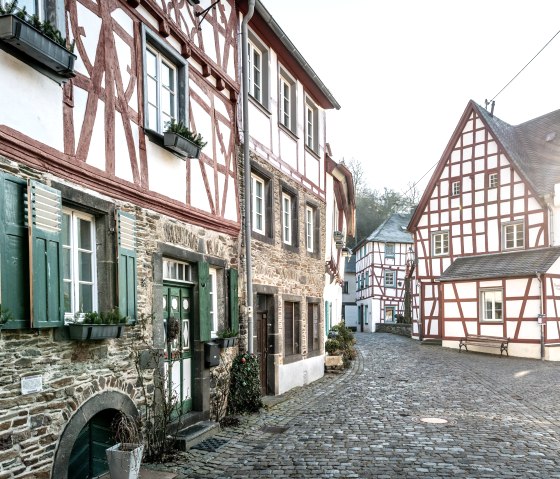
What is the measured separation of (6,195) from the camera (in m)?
4.61

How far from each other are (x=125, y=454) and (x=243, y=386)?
393 cm

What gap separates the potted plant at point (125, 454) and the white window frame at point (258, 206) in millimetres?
5393

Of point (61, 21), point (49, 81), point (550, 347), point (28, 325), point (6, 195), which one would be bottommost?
point (550, 347)

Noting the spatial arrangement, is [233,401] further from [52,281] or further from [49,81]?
[49,81]

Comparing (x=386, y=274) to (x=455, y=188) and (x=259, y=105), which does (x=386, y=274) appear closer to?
(x=455, y=188)

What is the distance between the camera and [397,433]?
8.11m

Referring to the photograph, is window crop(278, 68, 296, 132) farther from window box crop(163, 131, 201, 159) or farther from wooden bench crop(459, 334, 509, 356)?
wooden bench crop(459, 334, 509, 356)

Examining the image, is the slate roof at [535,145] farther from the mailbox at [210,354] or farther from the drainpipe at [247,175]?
the mailbox at [210,354]

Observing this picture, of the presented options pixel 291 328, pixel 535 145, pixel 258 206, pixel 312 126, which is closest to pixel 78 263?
pixel 258 206

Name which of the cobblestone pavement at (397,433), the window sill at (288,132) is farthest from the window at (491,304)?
the window sill at (288,132)

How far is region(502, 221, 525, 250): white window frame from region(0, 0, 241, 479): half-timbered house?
52.9ft

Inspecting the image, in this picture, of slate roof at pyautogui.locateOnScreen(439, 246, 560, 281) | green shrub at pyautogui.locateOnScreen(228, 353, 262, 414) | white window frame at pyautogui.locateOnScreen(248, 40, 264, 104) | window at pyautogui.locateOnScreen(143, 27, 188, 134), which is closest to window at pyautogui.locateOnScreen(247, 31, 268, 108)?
white window frame at pyautogui.locateOnScreen(248, 40, 264, 104)

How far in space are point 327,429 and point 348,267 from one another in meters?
42.0

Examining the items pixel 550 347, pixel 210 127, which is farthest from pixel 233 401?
pixel 550 347
